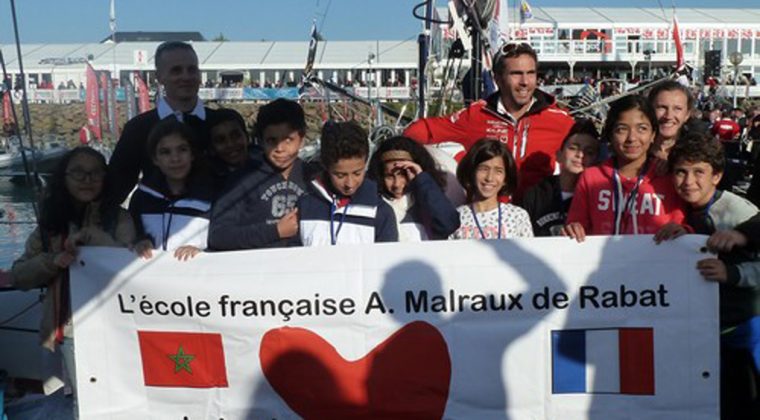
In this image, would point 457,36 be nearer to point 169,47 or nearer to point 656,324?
point 169,47

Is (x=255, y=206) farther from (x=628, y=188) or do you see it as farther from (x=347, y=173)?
(x=628, y=188)

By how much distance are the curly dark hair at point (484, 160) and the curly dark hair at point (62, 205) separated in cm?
174

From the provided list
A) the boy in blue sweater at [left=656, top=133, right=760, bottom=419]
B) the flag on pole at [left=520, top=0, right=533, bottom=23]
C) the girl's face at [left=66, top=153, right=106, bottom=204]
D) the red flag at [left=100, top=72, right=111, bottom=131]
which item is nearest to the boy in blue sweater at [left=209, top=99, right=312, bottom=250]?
the girl's face at [left=66, top=153, right=106, bottom=204]

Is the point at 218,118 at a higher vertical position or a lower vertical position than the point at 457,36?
lower

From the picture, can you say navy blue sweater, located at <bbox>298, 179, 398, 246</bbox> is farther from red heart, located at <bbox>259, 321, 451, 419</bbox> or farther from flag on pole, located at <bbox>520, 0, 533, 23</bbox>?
flag on pole, located at <bbox>520, 0, 533, 23</bbox>

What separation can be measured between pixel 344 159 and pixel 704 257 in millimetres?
1632

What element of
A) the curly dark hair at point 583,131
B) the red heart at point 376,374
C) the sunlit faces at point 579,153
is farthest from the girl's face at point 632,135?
the red heart at point 376,374

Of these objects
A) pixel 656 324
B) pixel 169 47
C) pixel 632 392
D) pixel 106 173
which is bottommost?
pixel 632 392

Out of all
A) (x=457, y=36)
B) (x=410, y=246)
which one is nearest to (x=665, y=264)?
(x=410, y=246)

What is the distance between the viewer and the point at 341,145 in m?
3.67

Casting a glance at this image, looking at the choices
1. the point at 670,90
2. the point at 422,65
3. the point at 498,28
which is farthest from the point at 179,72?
the point at 422,65

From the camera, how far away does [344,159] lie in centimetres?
366

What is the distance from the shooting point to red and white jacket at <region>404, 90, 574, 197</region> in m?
4.72

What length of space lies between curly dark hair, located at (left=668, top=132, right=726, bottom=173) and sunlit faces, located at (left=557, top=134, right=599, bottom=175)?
0.55 metres
